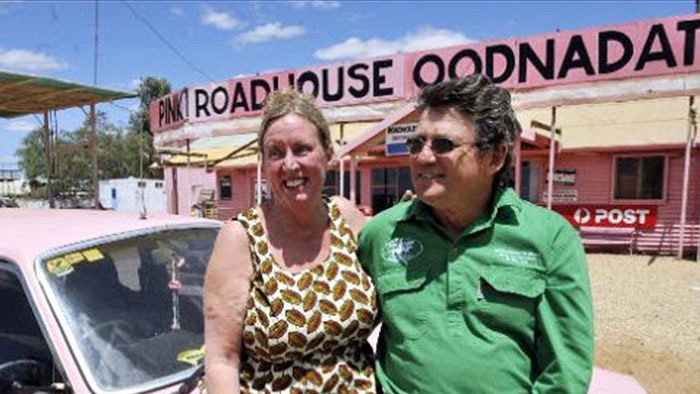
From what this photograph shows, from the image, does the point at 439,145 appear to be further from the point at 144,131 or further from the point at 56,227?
the point at 144,131

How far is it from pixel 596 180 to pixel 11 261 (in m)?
15.4

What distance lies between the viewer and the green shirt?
1.66 m

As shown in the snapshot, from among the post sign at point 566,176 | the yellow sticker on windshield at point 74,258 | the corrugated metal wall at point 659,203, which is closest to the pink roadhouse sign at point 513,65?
the yellow sticker on windshield at point 74,258

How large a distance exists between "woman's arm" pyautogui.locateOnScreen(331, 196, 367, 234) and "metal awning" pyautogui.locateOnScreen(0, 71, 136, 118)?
7.59 meters

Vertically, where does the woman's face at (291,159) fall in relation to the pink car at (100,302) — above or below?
above

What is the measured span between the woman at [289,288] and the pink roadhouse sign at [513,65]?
572cm

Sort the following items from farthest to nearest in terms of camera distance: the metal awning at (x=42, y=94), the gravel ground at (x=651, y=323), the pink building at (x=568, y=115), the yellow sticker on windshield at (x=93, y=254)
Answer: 1. the pink building at (x=568, y=115)
2. the metal awning at (x=42, y=94)
3. the gravel ground at (x=651, y=323)
4. the yellow sticker on windshield at (x=93, y=254)

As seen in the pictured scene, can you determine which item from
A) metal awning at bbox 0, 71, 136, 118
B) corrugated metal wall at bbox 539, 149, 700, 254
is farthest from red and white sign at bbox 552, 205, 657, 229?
metal awning at bbox 0, 71, 136, 118

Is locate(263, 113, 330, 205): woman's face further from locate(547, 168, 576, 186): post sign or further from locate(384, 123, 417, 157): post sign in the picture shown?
locate(547, 168, 576, 186): post sign

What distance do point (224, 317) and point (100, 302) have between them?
1077 millimetres

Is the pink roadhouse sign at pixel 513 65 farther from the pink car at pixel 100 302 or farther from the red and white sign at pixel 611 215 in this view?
the red and white sign at pixel 611 215

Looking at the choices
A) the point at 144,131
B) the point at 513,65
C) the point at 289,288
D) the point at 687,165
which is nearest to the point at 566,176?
the point at 687,165

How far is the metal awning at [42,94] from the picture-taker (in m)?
8.44

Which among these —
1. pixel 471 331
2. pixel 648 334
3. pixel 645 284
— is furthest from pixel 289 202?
pixel 645 284
